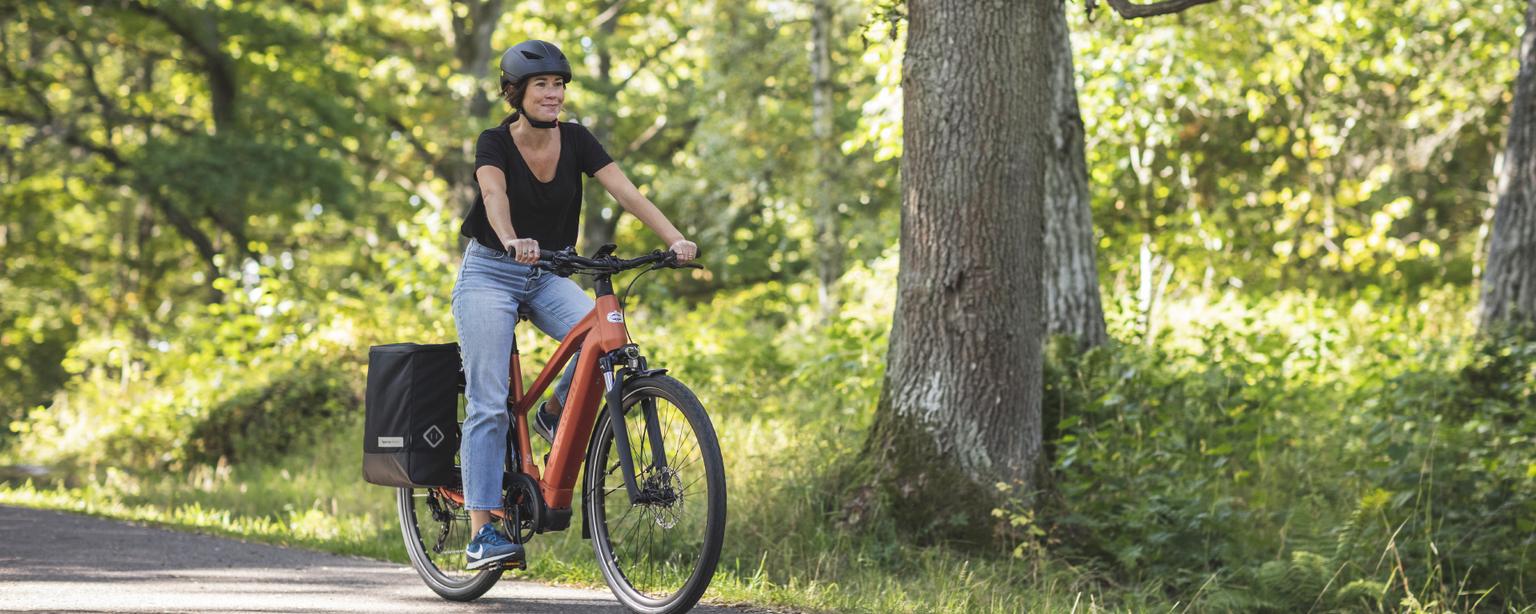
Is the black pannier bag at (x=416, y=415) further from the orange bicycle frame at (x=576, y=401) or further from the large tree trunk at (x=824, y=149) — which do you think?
the large tree trunk at (x=824, y=149)

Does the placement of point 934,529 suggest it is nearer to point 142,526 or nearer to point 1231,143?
point 142,526

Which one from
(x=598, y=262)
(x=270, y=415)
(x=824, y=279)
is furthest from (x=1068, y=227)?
(x=824, y=279)

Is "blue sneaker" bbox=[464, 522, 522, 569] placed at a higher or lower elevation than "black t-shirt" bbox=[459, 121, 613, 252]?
lower

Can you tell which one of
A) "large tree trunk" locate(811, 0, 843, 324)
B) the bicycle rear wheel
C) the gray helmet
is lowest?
the bicycle rear wheel

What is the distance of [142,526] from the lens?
816cm

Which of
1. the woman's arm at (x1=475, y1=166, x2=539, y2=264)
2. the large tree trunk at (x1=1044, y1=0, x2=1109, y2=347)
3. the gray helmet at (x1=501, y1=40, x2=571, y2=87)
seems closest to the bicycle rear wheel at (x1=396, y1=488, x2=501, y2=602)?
the woman's arm at (x1=475, y1=166, x2=539, y2=264)

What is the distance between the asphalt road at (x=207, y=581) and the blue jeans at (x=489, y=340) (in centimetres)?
49

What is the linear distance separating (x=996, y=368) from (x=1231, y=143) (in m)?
13.6

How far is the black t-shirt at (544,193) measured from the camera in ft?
16.1

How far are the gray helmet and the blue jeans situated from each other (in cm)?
62

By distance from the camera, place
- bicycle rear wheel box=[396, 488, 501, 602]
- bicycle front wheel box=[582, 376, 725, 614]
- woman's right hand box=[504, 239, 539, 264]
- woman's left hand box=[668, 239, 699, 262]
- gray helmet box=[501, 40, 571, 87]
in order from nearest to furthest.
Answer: bicycle front wheel box=[582, 376, 725, 614]
woman's right hand box=[504, 239, 539, 264]
woman's left hand box=[668, 239, 699, 262]
gray helmet box=[501, 40, 571, 87]
bicycle rear wheel box=[396, 488, 501, 602]

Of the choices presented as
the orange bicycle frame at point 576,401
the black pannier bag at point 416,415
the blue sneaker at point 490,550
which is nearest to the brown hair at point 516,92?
the orange bicycle frame at point 576,401

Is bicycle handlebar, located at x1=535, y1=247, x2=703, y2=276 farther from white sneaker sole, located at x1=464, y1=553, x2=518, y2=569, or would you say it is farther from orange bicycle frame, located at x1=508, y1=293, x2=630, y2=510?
white sneaker sole, located at x1=464, y1=553, x2=518, y2=569

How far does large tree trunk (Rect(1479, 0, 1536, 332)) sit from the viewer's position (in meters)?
10.3
